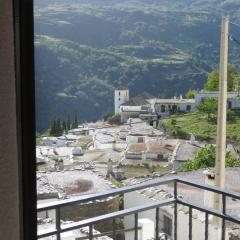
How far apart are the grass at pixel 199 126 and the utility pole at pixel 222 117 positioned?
0.04m

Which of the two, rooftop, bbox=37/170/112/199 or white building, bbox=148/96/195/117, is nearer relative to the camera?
rooftop, bbox=37/170/112/199

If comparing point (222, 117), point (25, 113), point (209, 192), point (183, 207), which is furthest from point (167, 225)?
point (25, 113)

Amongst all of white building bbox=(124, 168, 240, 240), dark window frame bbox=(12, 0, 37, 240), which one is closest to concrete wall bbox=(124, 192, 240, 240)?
white building bbox=(124, 168, 240, 240)

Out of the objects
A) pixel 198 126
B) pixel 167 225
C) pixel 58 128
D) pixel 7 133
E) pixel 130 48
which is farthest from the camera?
pixel 167 225

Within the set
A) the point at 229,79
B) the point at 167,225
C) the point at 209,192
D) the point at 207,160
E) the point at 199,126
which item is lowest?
the point at 167,225

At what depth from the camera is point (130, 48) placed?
1982mm

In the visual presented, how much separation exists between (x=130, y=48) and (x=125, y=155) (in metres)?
0.56

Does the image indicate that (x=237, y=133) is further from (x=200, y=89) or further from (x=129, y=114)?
(x=129, y=114)

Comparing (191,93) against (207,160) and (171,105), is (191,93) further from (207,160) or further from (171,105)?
(207,160)

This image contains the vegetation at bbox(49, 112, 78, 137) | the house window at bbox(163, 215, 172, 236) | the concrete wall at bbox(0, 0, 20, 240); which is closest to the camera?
the concrete wall at bbox(0, 0, 20, 240)

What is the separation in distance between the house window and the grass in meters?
0.57

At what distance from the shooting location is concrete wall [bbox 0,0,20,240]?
0.67m

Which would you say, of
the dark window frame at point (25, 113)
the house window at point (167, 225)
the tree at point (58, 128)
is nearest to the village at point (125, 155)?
the tree at point (58, 128)

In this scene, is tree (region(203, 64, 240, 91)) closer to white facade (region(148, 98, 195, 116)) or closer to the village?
the village
